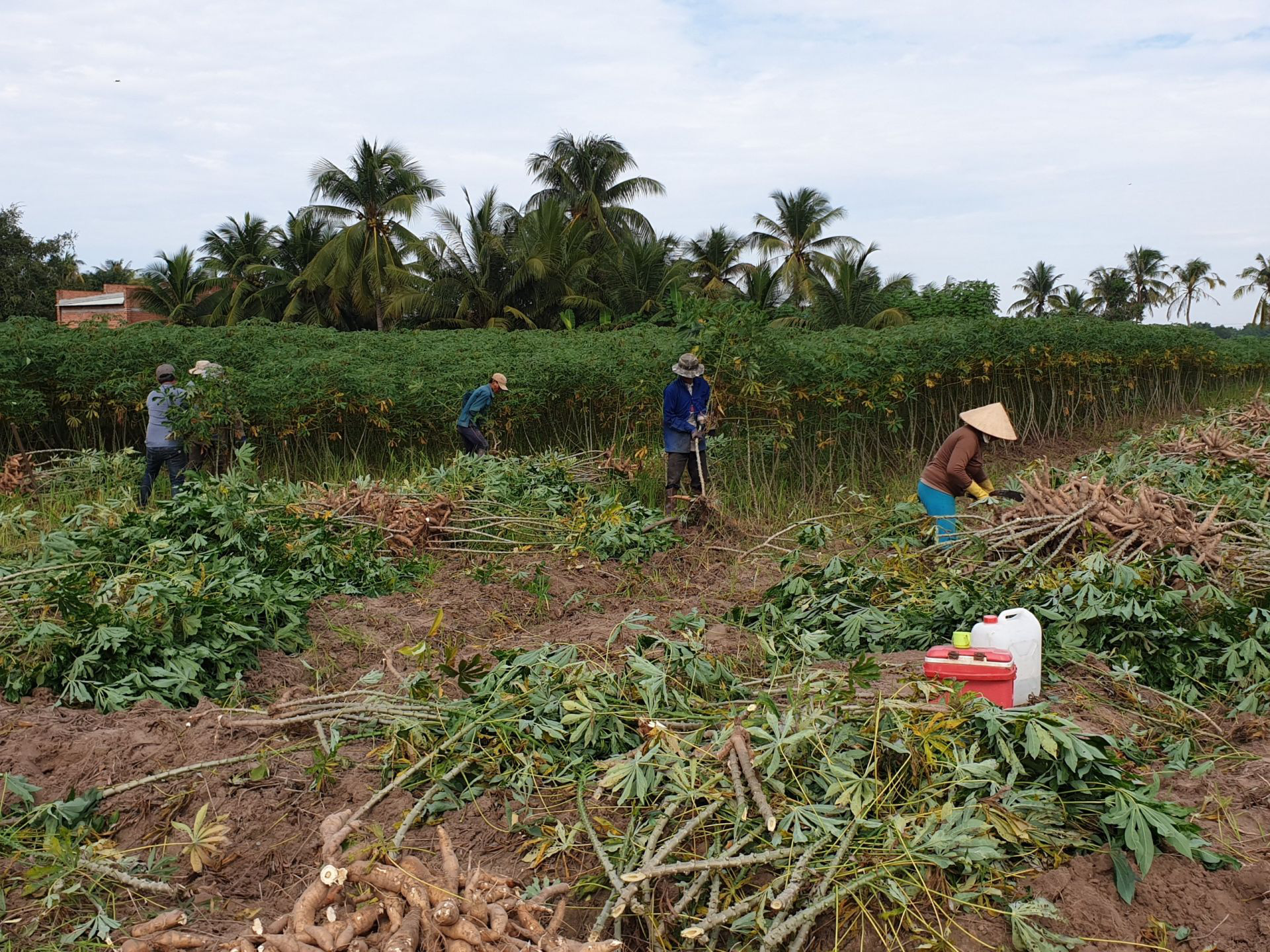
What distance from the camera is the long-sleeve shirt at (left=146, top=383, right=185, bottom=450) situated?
9.56 meters

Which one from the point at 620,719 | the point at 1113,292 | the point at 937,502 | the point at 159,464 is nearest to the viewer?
the point at 620,719

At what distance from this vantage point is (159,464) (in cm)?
980

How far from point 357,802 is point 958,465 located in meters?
4.88

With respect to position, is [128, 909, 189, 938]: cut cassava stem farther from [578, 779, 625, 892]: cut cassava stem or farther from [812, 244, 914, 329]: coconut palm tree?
[812, 244, 914, 329]: coconut palm tree

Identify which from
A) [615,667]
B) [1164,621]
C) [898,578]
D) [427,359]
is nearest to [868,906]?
[615,667]

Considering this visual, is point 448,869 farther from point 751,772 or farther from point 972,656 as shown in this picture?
point 972,656

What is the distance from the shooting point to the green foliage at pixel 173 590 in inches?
186

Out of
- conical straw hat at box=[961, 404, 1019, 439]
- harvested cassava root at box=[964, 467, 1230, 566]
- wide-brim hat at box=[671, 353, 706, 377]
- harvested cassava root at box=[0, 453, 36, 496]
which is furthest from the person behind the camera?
harvested cassava root at box=[0, 453, 36, 496]

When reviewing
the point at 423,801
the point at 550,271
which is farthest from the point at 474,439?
the point at 550,271

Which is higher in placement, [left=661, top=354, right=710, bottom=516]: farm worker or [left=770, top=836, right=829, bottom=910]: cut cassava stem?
[left=661, top=354, right=710, bottom=516]: farm worker

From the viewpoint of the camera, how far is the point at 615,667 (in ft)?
15.7

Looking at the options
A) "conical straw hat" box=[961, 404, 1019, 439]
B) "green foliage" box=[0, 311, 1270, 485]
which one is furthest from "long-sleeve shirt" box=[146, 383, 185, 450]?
"conical straw hat" box=[961, 404, 1019, 439]

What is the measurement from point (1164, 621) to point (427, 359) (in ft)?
34.1

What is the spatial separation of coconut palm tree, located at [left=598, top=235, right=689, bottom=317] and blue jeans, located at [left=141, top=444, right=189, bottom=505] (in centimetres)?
2120
